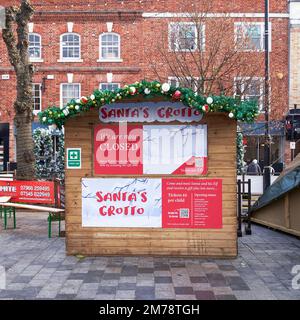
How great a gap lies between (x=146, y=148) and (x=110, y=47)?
1968 cm

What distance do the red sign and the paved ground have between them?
2271mm

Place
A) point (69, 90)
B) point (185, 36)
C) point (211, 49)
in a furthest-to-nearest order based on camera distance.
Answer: point (69, 90) → point (185, 36) → point (211, 49)

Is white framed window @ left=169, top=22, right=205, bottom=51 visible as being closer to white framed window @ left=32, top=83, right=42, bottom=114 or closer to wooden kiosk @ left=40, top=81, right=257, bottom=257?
white framed window @ left=32, top=83, right=42, bottom=114

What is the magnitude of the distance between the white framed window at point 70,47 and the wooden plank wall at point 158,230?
64.1 ft

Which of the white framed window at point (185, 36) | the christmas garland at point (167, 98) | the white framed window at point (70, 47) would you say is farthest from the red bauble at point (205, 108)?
the white framed window at point (70, 47)

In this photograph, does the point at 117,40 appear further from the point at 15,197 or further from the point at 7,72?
the point at 15,197

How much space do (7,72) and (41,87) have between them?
7.03ft

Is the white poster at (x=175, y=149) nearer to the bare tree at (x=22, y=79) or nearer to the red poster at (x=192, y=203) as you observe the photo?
the red poster at (x=192, y=203)

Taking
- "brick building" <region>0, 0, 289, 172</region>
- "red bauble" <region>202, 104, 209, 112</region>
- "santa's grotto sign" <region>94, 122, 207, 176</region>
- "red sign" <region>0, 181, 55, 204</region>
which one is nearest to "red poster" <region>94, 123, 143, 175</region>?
"santa's grotto sign" <region>94, 122, 207, 176</region>

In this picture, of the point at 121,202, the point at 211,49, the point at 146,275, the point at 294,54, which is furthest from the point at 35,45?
the point at 146,275

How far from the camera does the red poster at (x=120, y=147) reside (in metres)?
7.36

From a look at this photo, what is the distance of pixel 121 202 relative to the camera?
7.43 metres

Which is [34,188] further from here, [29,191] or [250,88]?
[250,88]

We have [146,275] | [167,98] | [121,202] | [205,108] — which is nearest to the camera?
[146,275]
